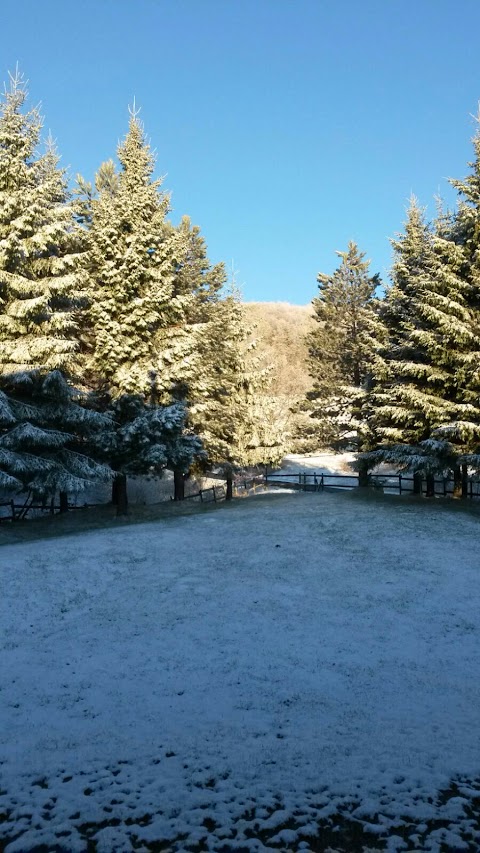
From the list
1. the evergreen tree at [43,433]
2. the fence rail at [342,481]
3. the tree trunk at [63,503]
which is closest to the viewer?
the evergreen tree at [43,433]

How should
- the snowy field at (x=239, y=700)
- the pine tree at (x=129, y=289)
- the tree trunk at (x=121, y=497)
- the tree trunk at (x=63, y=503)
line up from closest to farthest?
the snowy field at (x=239, y=700) → the pine tree at (x=129, y=289) → the tree trunk at (x=121, y=497) → the tree trunk at (x=63, y=503)

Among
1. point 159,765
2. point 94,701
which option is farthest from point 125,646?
point 159,765

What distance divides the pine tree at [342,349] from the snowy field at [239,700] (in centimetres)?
1384

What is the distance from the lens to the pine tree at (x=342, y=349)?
2845 cm

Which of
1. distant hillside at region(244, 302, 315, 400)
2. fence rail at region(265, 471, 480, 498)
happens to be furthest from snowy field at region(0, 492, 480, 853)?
distant hillside at region(244, 302, 315, 400)

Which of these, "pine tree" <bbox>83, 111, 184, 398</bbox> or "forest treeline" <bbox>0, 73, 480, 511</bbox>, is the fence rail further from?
"pine tree" <bbox>83, 111, 184, 398</bbox>

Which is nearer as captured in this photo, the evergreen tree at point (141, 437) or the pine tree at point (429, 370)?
the evergreen tree at point (141, 437)

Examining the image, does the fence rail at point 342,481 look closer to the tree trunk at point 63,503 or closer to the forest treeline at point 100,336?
the forest treeline at point 100,336

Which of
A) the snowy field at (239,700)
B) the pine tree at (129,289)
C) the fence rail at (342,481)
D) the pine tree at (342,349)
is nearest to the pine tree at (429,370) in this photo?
the pine tree at (342,349)

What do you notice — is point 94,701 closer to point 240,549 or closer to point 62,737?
point 62,737

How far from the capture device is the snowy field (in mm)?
5277

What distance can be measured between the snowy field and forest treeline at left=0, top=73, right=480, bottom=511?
19.4ft

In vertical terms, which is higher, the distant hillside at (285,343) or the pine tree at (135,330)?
the distant hillside at (285,343)

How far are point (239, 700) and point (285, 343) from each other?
69.5 meters
